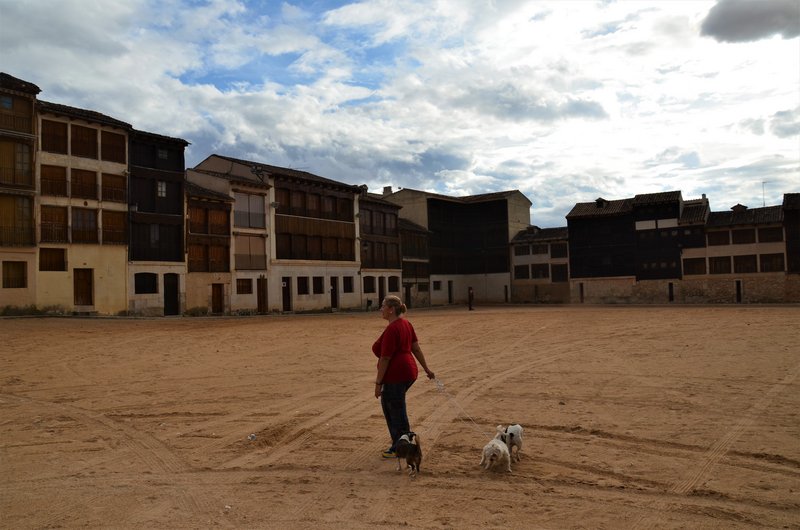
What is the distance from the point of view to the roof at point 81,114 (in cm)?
3284

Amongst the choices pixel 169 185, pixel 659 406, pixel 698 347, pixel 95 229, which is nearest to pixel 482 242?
pixel 169 185

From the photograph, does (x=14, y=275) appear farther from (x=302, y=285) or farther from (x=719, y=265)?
(x=719, y=265)

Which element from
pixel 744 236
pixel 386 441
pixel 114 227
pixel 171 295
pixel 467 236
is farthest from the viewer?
pixel 467 236

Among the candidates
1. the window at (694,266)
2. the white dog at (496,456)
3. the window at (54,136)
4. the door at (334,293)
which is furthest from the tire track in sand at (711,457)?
the window at (694,266)

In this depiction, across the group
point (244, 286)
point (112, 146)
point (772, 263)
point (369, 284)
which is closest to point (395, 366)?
point (112, 146)

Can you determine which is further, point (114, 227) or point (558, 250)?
point (558, 250)

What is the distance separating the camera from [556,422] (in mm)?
9320

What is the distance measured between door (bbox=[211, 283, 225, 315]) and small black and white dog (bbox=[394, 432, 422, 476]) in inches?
1408

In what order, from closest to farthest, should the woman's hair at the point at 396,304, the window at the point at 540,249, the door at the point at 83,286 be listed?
the woman's hair at the point at 396,304, the door at the point at 83,286, the window at the point at 540,249

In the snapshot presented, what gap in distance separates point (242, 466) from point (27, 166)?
31364 millimetres

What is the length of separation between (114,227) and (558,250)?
4201cm

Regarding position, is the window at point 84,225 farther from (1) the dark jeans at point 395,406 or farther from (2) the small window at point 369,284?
(1) the dark jeans at point 395,406

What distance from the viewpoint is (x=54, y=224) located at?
33.4 metres

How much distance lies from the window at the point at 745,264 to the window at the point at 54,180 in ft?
163
